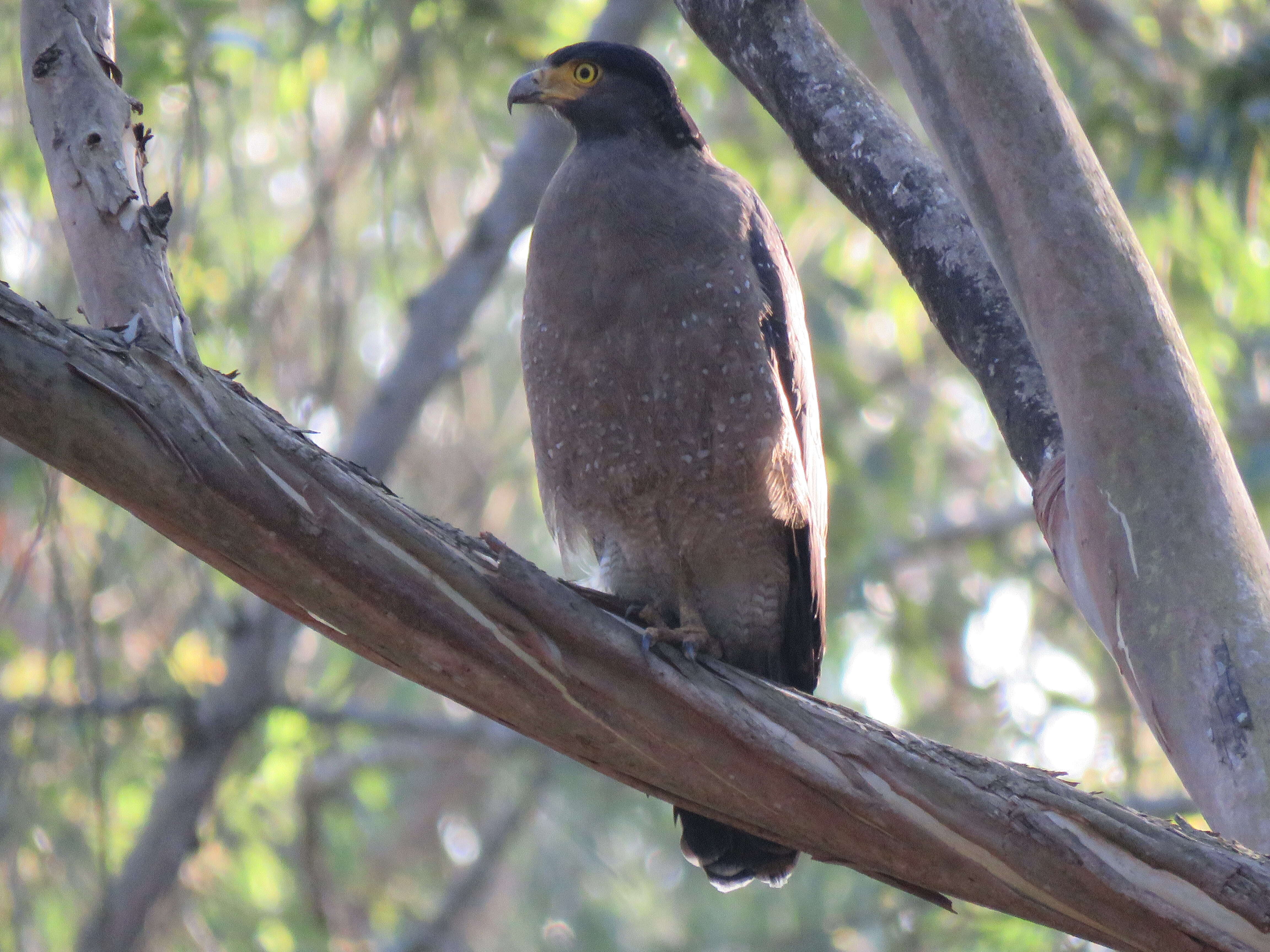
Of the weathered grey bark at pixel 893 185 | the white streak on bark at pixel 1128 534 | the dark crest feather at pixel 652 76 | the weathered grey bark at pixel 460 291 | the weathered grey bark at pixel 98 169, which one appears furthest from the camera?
the weathered grey bark at pixel 460 291

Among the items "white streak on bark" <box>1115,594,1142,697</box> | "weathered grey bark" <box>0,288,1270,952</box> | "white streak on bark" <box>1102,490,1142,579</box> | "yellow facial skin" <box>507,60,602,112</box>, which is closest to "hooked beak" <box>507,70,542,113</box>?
"yellow facial skin" <box>507,60,602,112</box>

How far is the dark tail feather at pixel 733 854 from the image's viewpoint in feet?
12.7

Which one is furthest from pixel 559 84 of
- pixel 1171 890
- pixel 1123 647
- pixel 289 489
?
pixel 1171 890

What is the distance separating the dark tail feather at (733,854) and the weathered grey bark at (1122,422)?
1.37 m

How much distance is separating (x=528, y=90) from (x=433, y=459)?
5068 mm

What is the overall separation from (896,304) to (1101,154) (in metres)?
1.79

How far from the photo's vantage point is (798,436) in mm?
3955

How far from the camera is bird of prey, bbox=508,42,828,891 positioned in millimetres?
3717

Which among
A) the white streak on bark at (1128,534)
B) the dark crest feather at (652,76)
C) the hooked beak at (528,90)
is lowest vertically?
the white streak on bark at (1128,534)

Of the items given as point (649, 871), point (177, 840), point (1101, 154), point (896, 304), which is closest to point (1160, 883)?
point (177, 840)

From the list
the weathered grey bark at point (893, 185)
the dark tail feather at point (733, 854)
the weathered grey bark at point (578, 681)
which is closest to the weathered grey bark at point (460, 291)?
the weathered grey bark at point (893, 185)

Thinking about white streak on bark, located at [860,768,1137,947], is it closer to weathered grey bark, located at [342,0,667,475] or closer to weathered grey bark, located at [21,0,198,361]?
weathered grey bark, located at [21,0,198,361]

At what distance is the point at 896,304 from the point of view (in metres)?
8.45

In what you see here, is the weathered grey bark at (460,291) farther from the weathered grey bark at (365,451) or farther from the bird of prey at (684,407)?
the bird of prey at (684,407)
